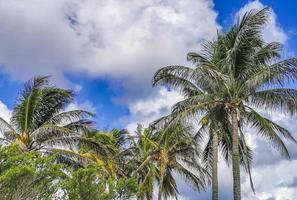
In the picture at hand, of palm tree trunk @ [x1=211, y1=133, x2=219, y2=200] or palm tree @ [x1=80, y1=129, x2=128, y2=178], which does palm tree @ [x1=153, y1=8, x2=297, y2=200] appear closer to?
palm tree trunk @ [x1=211, y1=133, x2=219, y2=200]

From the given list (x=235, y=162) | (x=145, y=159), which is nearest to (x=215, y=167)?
(x=235, y=162)

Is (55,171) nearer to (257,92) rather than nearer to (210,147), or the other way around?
(257,92)

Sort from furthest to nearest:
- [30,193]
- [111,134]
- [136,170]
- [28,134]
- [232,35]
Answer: [111,134] < [136,170] < [28,134] < [232,35] < [30,193]

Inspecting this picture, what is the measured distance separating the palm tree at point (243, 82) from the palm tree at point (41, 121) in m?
7.07

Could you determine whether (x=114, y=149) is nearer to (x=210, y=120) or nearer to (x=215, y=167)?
(x=215, y=167)

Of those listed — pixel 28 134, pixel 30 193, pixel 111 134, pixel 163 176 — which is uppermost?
pixel 111 134

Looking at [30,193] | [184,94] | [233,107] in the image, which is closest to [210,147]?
[184,94]

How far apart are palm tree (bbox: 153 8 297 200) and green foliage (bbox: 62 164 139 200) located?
20.5ft

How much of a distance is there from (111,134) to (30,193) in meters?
20.7

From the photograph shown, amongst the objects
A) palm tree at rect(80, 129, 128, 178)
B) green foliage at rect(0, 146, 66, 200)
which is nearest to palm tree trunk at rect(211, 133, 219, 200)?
palm tree at rect(80, 129, 128, 178)

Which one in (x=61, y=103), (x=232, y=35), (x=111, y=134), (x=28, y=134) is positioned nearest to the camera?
(x=232, y=35)

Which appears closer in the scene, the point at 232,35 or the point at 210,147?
the point at 232,35

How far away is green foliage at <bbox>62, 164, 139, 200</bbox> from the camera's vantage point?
27280 mm

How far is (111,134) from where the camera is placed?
42.4 m
